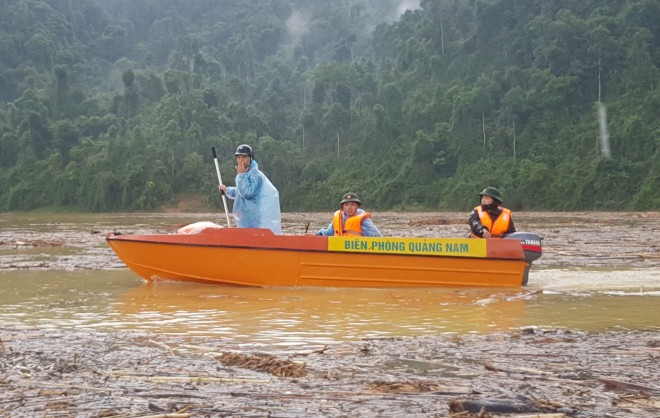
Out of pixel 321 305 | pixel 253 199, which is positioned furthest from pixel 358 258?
pixel 253 199

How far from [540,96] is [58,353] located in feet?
165

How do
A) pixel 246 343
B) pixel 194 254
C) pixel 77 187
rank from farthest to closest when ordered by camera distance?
1. pixel 77 187
2. pixel 194 254
3. pixel 246 343

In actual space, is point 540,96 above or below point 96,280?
above

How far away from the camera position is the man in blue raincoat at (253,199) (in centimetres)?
1020

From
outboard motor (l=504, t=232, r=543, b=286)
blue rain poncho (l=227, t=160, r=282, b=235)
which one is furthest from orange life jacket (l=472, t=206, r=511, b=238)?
blue rain poncho (l=227, t=160, r=282, b=235)

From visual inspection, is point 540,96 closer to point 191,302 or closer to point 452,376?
point 191,302

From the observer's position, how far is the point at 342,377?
4770 mm

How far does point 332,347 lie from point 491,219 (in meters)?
5.23

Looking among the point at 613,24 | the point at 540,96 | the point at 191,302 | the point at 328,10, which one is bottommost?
the point at 191,302

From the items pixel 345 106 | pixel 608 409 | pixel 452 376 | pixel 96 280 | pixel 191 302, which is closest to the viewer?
pixel 608 409

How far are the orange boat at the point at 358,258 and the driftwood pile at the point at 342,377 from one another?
11.7ft

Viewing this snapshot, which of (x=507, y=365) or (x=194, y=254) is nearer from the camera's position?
(x=507, y=365)

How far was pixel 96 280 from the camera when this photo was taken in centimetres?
1105

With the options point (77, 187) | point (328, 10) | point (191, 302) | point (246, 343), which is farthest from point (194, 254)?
point (328, 10)
